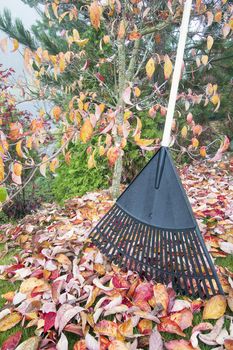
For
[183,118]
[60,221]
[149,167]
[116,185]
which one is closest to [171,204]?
[149,167]

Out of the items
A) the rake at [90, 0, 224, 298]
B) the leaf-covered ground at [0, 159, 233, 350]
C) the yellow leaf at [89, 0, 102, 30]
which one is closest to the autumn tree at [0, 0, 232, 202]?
the yellow leaf at [89, 0, 102, 30]

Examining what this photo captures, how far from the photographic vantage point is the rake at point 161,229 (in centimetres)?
124

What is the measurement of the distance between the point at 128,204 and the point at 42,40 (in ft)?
15.1

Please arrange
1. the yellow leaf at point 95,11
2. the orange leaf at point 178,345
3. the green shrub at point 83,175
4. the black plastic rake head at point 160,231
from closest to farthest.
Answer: the orange leaf at point 178,345
the black plastic rake head at point 160,231
the yellow leaf at point 95,11
the green shrub at point 83,175

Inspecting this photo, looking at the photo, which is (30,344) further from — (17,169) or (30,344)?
(17,169)

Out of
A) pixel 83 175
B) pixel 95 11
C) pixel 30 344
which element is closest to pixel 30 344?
pixel 30 344

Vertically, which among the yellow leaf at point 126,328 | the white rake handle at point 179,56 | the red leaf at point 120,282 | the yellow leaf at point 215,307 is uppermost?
the white rake handle at point 179,56

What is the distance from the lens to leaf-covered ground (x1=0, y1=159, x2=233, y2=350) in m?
1.02

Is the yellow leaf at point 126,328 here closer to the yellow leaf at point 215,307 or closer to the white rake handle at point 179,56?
the yellow leaf at point 215,307

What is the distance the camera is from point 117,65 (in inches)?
119

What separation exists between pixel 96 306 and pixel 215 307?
18.0 inches

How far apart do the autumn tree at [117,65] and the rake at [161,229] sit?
163 millimetres

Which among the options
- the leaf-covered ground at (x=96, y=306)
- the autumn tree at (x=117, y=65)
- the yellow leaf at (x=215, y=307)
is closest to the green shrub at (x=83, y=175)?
the autumn tree at (x=117, y=65)

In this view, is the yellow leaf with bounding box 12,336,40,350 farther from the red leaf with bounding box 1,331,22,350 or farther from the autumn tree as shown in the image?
the autumn tree
